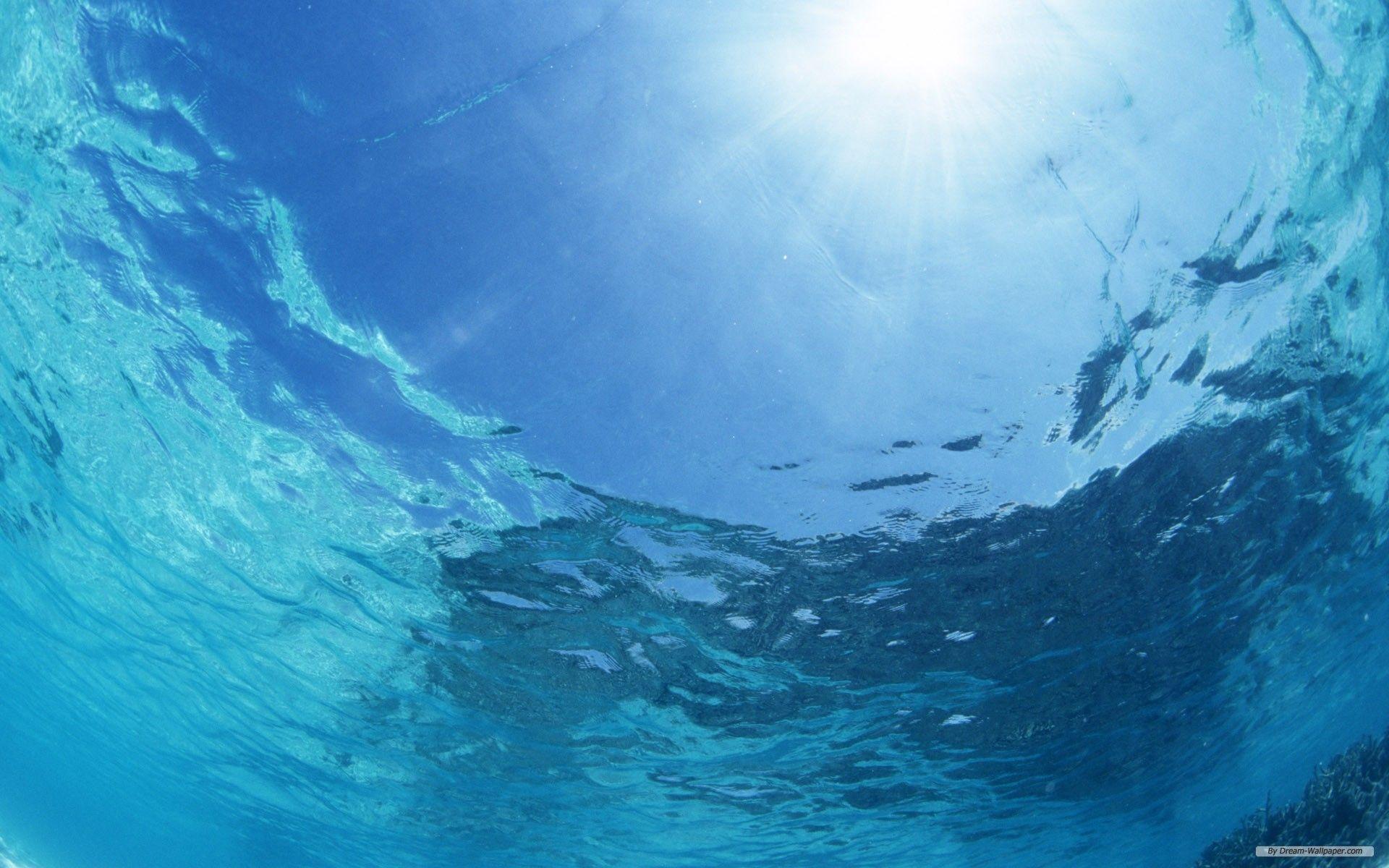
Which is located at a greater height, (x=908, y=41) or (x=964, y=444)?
(x=908, y=41)

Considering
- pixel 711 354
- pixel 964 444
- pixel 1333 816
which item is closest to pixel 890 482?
pixel 964 444

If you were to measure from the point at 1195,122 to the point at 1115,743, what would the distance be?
1835cm

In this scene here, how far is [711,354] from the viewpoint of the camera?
25.8 ft

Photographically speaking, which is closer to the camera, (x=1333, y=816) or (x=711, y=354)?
(x=711, y=354)

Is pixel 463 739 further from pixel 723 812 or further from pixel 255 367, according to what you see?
pixel 255 367

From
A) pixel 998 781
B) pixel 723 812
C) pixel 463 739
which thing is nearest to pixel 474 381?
pixel 463 739

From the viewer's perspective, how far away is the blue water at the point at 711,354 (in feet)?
21.0

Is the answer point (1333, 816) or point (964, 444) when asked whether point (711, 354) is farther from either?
point (1333, 816)

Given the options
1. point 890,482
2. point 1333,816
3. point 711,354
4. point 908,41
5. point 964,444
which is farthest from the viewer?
point 1333,816

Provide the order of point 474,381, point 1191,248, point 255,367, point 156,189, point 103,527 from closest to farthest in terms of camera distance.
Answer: point 1191,248, point 156,189, point 474,381, point 255,367, point 103,527

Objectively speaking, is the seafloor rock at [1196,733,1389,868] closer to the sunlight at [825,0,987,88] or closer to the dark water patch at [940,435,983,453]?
the dark water patch at [940,435,983,453]

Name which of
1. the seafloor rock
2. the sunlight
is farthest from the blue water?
the seafloor rock

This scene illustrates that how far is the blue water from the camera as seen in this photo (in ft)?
21.0

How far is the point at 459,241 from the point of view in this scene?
24.2 ft
